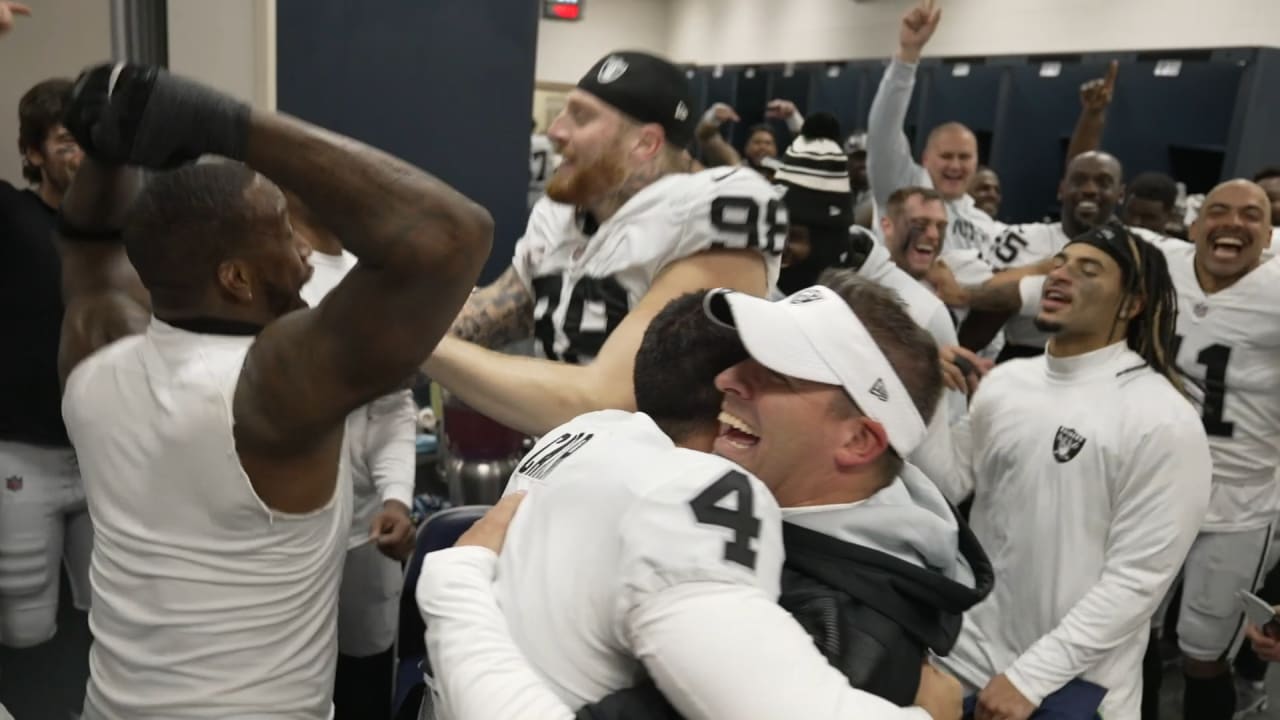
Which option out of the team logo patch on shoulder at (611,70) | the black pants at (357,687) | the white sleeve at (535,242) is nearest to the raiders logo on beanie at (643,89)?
the team logo patch on shoulder at (611,70)

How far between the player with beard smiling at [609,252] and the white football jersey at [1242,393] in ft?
7.66

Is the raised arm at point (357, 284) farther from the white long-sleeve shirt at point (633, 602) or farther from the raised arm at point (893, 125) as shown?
the raised arm at point (893, 125)

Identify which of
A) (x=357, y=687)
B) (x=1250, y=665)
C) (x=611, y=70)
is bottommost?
(x=1250, y=665)

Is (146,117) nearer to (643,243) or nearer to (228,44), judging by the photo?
(643,243)

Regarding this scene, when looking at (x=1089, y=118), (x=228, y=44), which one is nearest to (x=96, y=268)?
(x=228, y=44)

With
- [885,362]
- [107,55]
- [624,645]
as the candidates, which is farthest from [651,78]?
[107,55]

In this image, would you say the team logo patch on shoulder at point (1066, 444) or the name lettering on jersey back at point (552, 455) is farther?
the team logo patch on shoulder at point (1066, 444)

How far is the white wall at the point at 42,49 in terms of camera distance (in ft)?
11.1

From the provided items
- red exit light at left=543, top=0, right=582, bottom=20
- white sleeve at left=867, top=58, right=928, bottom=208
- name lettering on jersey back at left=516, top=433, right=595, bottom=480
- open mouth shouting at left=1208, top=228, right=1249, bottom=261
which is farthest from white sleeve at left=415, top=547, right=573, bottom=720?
red exit light at left=543, top=0, right=582, bottom=20

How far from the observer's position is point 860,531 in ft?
3.86

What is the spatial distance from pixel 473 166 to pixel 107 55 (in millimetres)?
1428

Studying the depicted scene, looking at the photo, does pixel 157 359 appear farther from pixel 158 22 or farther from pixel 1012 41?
pixel 1012 41

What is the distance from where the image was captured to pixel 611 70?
2.06 m

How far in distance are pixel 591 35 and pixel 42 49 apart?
11.6m
